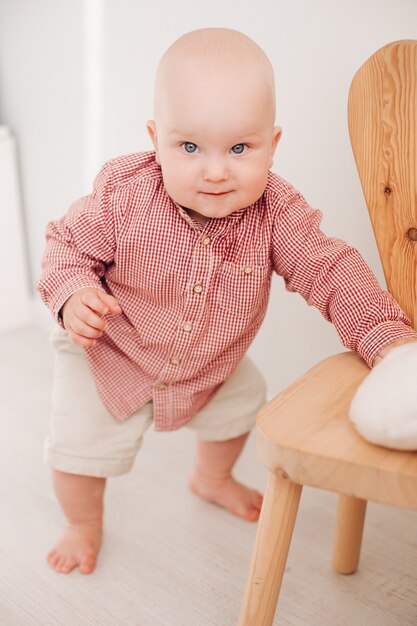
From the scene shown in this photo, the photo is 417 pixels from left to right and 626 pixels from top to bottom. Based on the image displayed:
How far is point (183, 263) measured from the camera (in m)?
0.84

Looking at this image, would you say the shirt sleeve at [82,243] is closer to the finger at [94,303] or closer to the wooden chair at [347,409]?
the finger at [94,303]

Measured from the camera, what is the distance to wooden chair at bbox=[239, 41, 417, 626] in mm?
552

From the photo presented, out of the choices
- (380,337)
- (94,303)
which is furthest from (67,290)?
(380,337)

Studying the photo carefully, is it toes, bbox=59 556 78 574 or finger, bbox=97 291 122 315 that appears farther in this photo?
toes, bbox=59 556 78 574

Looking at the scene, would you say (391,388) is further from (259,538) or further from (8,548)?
(8,548)

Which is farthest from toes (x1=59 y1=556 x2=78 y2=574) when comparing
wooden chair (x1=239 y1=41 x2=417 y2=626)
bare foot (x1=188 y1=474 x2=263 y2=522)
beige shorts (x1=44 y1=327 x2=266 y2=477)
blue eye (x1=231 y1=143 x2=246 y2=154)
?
blue eye (x1=231 y1=143 x2=246 y2=154)

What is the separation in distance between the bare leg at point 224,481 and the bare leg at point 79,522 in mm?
165

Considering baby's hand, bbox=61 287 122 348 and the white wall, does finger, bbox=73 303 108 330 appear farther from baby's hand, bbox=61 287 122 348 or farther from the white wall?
the white wall

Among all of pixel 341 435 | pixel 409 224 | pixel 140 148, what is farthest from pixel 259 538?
pixel 140 148

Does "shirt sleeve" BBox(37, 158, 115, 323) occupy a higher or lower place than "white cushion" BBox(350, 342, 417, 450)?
lower

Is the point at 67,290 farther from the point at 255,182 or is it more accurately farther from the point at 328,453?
the point at 328,453

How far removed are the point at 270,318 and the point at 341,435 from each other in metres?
0.72

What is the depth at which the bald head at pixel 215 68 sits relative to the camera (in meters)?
0.72

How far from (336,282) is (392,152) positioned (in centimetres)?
14
